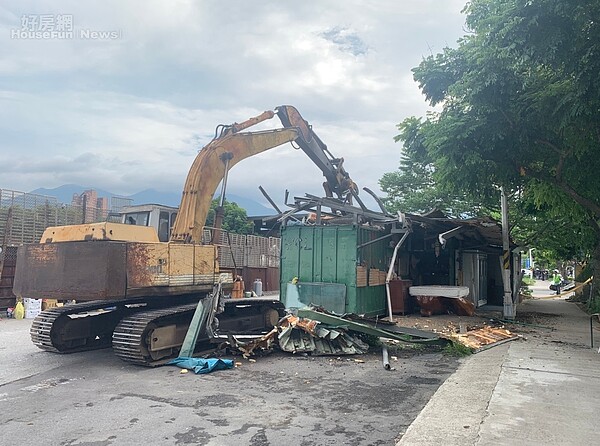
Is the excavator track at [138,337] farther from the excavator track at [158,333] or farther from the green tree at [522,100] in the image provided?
the green tree at [522,100]

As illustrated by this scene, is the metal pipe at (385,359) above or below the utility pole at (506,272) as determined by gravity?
below

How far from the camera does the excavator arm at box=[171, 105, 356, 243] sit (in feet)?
29.5

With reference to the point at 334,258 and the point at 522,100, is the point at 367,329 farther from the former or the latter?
the point at 522,100

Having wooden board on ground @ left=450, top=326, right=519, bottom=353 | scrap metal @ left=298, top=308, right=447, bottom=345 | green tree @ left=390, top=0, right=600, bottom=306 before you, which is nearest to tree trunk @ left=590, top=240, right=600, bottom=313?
green tree @ left=390, top=0, right=600, bottom=306

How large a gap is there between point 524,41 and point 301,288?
820cm

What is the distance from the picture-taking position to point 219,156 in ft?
31.3

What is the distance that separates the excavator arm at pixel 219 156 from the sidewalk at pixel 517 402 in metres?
5.18

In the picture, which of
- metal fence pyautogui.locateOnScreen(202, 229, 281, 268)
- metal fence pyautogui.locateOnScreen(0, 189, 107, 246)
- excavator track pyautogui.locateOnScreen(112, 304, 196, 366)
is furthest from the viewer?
metal fence pyautogui.locateOnScreen(202, 229, 281, 268)

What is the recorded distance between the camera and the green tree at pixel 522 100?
706cm

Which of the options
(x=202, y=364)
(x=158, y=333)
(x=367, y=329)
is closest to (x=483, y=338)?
(x=367, y=329)

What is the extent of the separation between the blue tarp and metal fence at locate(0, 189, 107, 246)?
1063 centimetres

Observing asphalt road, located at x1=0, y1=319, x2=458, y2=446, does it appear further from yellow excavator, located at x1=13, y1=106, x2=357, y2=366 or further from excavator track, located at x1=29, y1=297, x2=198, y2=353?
yellow excavator, located at x1=13, y1=106, x2=357, y2=366

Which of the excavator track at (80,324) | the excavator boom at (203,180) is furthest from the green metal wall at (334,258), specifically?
the excavator track at (80,324)

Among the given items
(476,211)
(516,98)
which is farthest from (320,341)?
(476,211)
